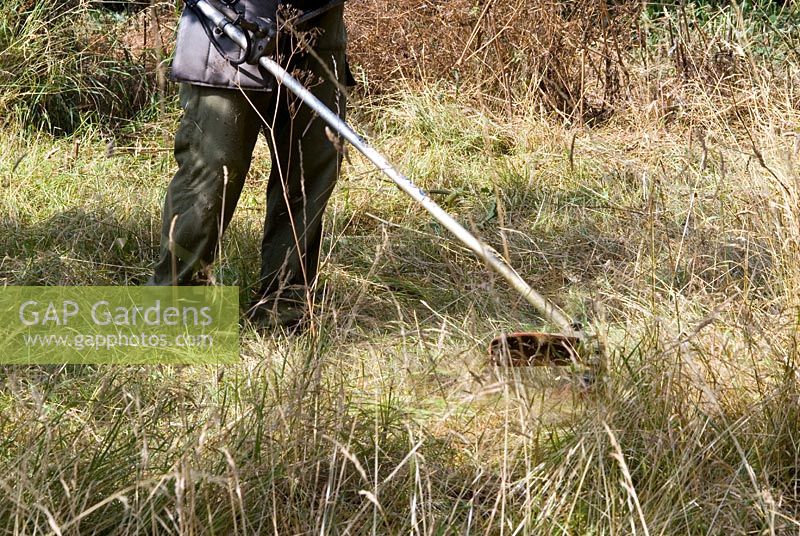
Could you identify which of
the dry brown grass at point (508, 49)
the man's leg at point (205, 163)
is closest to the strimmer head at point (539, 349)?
the man's leg at point (205, 163)

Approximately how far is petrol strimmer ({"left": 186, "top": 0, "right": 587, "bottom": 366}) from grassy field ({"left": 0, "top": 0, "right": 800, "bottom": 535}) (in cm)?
9

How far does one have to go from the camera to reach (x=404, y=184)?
9.42ft

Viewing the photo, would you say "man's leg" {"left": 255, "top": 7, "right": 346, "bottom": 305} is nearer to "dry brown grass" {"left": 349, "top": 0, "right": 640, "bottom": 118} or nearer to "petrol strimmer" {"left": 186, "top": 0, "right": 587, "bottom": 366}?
"petrol strimmer" {"left": 186, "top": 0, "right": 587, "bottom": 366}

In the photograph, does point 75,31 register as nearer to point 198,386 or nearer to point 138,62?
point 138,62

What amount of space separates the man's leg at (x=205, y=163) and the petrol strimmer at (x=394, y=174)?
162 mm

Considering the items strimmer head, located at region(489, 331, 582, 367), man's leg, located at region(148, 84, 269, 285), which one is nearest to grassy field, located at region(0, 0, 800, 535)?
strimmer head, located at region(489, 331, 582, 367)

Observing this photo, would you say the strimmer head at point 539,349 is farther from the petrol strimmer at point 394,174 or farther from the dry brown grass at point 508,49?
the dry brown grass at point 508,49

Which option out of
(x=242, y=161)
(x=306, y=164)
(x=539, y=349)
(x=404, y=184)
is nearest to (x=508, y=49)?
(x=306, y=164)

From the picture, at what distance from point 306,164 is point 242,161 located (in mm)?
271

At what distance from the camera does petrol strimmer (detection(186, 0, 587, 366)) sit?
2.62 m

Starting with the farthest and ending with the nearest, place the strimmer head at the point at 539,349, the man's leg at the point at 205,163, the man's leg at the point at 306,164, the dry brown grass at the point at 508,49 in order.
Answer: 1. the dry brown grass at the point at 508,49
2. the man's leg at the point at 306,164
3. the man's leg at the point at 205,163
4. the strimmer head at the point at 539,349

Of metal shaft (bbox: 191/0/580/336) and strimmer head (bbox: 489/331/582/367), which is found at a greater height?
metal shaft (bbox: 191/0/580/336)

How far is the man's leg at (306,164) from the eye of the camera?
11.4ft

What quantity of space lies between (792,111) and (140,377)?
11.9 feet
